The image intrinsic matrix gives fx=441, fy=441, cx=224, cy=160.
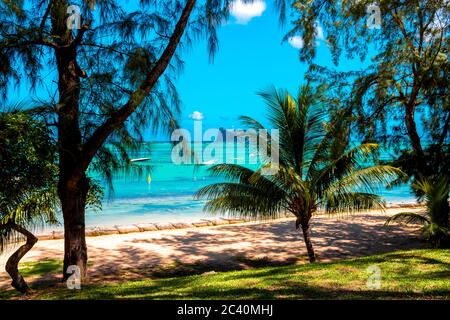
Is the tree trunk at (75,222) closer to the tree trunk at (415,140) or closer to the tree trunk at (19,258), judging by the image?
the tree trunk at (19,258)

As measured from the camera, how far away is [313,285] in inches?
212

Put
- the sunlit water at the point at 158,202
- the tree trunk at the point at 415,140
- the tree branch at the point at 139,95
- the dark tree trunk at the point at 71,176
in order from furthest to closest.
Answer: the sunlit water at the point at 158,202 < the tree trunk at the point at 415,140 < the dark tree trunk at the point at 71,176 < the tree branch at the point at 139,95

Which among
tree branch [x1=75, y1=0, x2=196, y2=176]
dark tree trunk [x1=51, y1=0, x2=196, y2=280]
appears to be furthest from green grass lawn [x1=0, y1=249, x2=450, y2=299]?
tree branch [x1=75, y1=0, x2=196, y2=176]

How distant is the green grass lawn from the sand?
298 centimetres

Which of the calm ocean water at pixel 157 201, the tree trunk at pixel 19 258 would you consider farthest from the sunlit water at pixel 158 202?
the tree trunk at pixel 19 258

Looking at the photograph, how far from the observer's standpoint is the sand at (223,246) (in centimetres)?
993

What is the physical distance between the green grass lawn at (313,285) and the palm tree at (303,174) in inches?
74.9

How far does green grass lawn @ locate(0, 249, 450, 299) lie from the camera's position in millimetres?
4832

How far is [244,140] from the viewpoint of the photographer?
9.09m

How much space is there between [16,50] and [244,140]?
4469 mm

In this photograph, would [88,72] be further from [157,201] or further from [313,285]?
[157,201]
